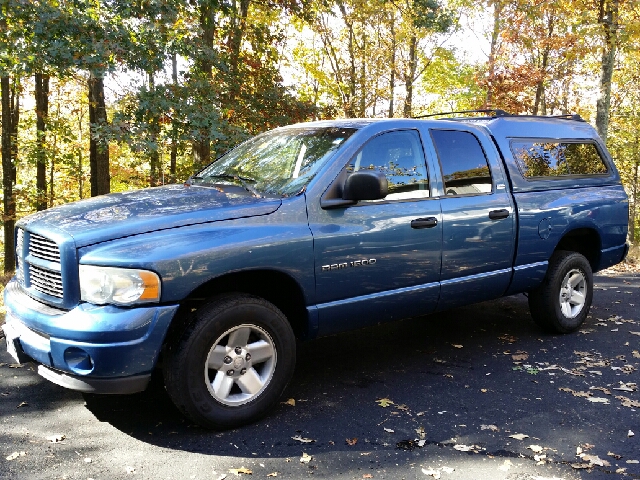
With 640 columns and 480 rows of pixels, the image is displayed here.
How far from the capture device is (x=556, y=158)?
19.1ft

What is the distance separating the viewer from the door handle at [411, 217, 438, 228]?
438 centimetres

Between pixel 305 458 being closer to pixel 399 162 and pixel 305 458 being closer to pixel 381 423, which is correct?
pixel 381 423

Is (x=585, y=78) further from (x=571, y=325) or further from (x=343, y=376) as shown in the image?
(x=343, y=376)

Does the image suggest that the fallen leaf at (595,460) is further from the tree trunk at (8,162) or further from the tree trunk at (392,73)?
the tree trunk at (392,73)

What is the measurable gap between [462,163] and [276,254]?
2.06 metres

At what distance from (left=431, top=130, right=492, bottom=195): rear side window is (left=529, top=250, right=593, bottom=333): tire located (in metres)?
1.30

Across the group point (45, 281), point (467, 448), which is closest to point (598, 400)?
point (467, 448)

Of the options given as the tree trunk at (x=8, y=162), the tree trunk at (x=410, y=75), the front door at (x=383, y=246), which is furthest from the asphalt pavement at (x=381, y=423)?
the tree trunk at (x=410, y=75)

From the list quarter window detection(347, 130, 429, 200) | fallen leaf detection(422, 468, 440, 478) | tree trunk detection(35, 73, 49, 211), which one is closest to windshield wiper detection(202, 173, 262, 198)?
quarter window detection(347, 130, 429, 200)

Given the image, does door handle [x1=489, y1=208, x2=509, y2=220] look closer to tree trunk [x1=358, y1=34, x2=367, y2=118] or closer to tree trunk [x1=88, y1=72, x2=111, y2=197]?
tree trunk [x1=88, y1=72, x2=111, y2=197]

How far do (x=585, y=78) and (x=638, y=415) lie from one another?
935 inches

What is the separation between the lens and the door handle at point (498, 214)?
4.93 metres

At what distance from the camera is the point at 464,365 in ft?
16.2

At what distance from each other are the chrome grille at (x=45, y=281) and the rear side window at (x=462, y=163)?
2.93 meters
